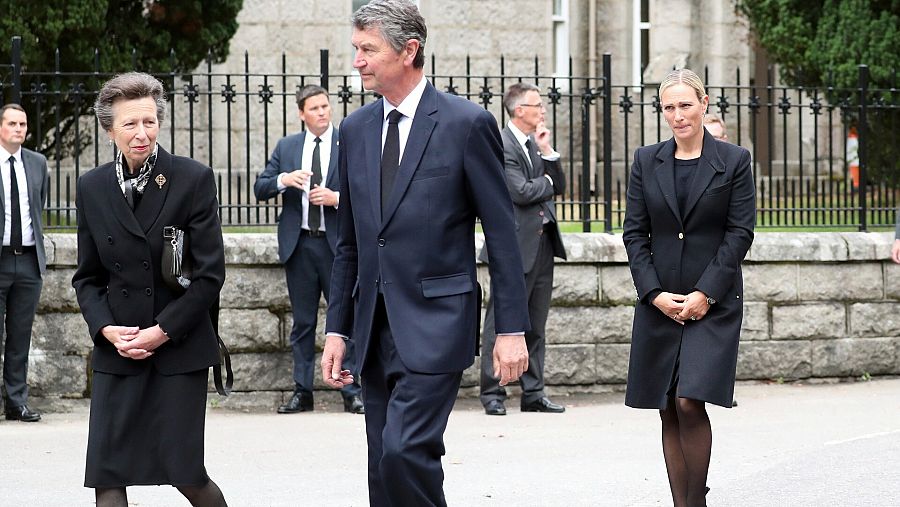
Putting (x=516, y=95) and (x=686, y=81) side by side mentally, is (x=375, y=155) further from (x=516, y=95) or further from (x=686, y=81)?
(x=516, y=95)

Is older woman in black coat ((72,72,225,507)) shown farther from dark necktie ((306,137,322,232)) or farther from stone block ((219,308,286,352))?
stone block ((219,308,286,352))

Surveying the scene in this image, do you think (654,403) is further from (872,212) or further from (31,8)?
(31,8)

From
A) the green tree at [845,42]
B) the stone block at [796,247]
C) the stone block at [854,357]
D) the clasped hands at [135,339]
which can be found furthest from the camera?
the green tree at [845,42]

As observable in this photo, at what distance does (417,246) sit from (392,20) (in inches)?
28.6

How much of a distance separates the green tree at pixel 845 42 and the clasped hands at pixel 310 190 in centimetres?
622

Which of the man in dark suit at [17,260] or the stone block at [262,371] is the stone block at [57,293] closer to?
the man in dark suit at [17,260]

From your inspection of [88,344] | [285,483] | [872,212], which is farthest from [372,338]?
[872,212]

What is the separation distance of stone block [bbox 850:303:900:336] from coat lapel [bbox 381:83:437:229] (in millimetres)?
7042

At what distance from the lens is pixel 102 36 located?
12820 millimetres

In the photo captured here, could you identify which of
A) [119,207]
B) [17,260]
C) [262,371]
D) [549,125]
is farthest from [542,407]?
[549,125]

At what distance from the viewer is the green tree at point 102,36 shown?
12.1 metres

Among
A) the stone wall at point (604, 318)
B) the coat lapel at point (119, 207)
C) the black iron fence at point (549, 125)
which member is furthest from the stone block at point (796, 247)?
the coat lapel at point (119, 207)

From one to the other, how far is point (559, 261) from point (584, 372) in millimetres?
812

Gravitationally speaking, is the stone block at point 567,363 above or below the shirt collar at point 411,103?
below
